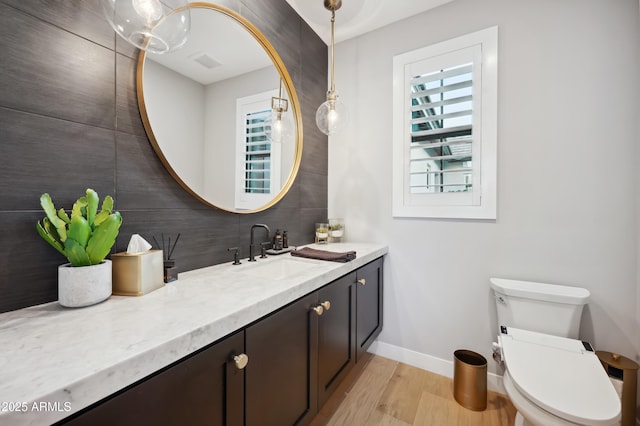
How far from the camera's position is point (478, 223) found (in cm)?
183

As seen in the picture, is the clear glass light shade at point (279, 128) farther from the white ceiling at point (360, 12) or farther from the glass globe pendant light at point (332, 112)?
the white ceiling at point (360, 12)

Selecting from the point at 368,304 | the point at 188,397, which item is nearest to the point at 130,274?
the point at 188,397

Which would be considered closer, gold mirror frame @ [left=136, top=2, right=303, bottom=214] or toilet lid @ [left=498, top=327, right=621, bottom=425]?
toilet lid @ [left=498, top=327, right=621, bottom=425]

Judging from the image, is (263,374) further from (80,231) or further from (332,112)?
(332,112)

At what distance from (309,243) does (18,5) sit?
186 cm

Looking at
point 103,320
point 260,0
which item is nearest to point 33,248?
point 103,320

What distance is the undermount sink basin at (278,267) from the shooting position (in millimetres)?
1406

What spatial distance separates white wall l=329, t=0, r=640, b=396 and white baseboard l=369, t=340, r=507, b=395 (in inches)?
0.4

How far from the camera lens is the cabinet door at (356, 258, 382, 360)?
5.72 ft

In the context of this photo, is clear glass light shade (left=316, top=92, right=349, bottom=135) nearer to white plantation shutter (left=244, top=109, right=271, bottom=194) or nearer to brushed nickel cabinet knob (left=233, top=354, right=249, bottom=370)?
white plantation shutter (left=244, top=109, right=271, bottom=194)

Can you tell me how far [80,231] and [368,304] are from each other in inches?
63.5

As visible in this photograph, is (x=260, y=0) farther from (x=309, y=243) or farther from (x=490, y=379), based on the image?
(x=490, y=379)

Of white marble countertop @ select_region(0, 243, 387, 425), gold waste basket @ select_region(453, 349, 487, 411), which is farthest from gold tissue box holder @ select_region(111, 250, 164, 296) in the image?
gold waste basket @ select_region(453, 349, 487, 411)

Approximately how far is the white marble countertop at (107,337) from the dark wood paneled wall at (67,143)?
0.68 ft
